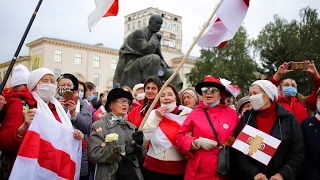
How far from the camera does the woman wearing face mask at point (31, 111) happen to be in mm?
3420

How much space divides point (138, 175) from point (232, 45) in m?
43.1

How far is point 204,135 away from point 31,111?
1870mm

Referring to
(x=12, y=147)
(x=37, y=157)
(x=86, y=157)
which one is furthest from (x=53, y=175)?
(x=86, y=157)

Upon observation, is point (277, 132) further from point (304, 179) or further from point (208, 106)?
point (208, 106)

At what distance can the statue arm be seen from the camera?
420 inches

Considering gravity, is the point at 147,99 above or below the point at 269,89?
below

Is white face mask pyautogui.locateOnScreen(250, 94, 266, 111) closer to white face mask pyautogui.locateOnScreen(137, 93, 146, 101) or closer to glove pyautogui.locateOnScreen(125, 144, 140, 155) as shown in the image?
glove pyautogui.locateOnScreen(125, 144, 140, 155)

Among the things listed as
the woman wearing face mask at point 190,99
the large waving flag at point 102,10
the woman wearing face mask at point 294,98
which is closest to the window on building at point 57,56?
the woman wearing face mask at point 190,99

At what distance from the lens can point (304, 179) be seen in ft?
12.5

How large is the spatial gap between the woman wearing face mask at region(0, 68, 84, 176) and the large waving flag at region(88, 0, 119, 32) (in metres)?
1.08

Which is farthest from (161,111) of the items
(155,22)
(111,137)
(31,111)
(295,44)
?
(295,44)

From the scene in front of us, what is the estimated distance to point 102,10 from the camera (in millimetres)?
4523

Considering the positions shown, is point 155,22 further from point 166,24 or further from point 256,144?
point 166,24

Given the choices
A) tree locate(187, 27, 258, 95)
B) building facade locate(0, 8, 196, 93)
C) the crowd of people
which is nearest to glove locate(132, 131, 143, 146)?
the crowd of people
